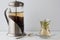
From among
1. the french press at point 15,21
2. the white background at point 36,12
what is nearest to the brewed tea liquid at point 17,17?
the french press at point 15,21

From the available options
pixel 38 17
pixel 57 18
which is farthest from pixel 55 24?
pixel 38 17

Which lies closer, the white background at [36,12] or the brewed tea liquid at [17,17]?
the brewed tea liquid at [17,17]

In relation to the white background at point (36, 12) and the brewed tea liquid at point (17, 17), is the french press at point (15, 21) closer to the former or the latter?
the brewed tea liquid at point (17, 17)

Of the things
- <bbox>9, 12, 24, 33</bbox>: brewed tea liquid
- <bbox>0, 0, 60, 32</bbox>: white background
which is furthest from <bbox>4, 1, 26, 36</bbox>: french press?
<bbox>0, 0, 60, 32</bbox>: white background

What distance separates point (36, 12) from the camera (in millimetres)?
1318

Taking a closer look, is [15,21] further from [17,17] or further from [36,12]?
[36,12]

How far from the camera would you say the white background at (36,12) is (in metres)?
1.31

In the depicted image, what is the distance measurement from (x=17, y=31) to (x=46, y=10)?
0.36m

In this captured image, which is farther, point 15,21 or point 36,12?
point 36,12

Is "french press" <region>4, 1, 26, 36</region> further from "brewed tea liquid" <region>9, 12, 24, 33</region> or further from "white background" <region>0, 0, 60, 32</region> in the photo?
"white background" <region>0, 0, 60, 32</region>

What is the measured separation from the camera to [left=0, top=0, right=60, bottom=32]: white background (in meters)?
1.31

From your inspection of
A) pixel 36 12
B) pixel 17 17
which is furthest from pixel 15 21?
pixel 36 12

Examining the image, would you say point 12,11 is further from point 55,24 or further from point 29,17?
point 55,24

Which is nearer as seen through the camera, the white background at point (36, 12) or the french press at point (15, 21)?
the french press at point (15, 21)
